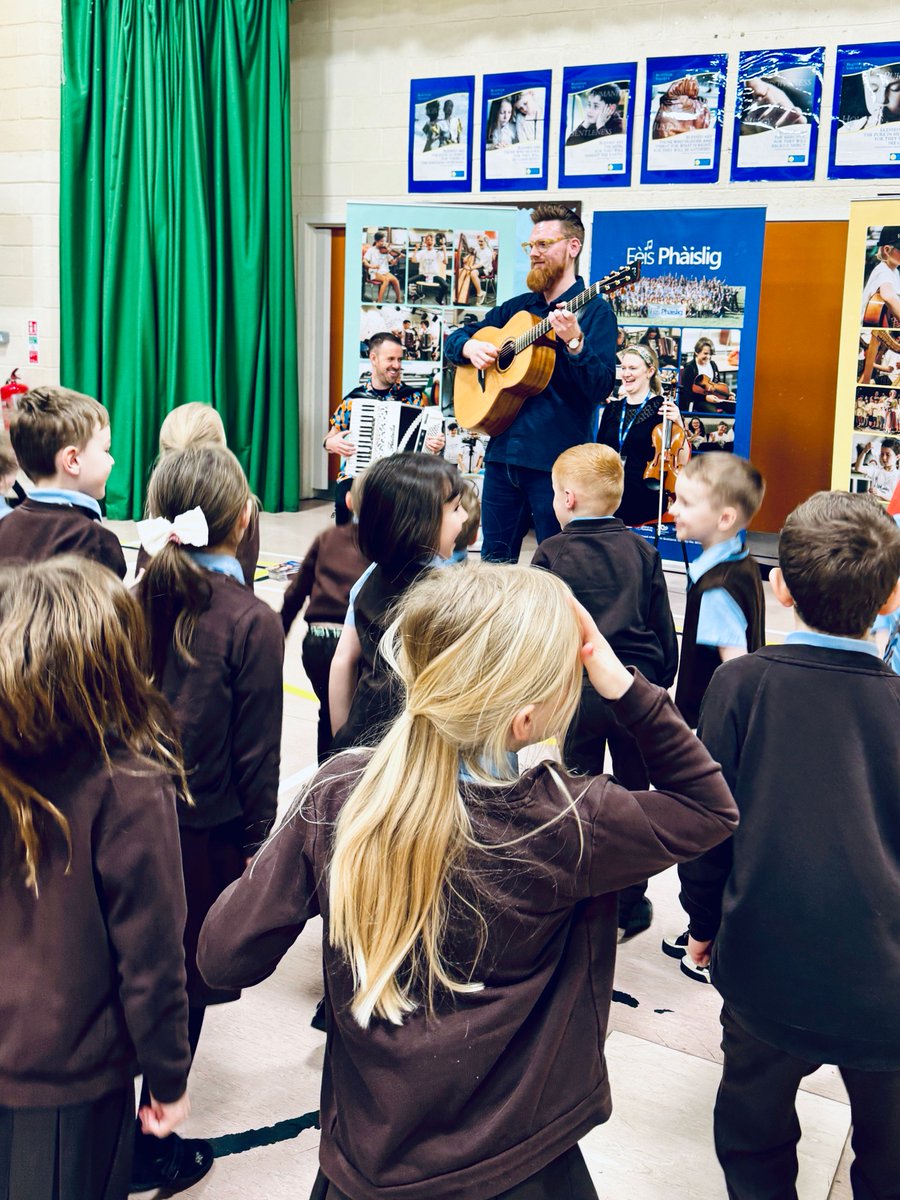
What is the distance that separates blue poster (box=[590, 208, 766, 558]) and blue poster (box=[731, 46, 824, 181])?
1.16 ft

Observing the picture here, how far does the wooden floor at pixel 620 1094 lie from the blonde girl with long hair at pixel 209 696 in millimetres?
144

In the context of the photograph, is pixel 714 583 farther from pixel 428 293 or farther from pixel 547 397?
pixel 428 293

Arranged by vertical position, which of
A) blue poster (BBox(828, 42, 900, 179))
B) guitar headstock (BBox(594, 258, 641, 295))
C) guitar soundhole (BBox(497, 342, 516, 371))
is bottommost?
guitar soundhole (BBox(497, 342, 516, 371))

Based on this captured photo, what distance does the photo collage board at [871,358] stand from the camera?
5.46 metres

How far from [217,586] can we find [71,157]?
21.0 feet

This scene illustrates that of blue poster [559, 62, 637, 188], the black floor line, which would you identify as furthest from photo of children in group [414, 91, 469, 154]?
the black floor line

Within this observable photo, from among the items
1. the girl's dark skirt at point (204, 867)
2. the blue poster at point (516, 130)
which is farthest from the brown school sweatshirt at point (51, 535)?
the blue poster at point (516, 130)

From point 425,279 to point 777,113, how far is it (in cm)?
210

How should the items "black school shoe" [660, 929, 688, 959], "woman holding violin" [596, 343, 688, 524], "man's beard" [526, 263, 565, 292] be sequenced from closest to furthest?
1. "black school shoe" [660, 929, 688, 959]
2. "man's beard" [526, 263, 565, 292]
3. "woman holding violin" [596, 343, 688, 524]

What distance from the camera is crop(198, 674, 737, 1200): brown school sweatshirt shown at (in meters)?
1.14

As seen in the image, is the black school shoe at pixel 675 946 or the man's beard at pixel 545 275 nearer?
the black school shoe at pixel 675 946

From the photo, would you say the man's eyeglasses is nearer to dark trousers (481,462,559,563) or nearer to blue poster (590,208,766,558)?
dark trousers (481,462,559,563)

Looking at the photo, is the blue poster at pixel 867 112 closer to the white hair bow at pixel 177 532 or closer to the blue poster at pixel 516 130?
the blue poster at pixel 516 130

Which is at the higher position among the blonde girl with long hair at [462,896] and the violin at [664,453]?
the violin at [664,453]
